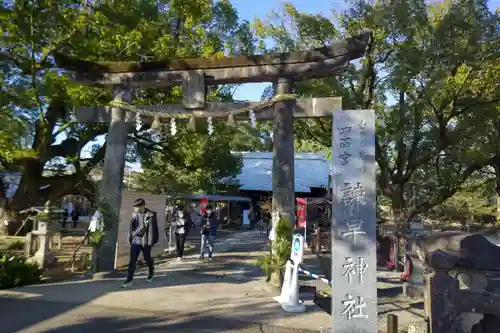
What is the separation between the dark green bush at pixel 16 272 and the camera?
7.80m

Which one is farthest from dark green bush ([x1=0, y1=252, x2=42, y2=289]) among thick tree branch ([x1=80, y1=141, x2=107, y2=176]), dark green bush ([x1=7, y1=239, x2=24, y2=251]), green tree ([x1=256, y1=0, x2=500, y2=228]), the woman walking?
green tree ([x1=256, y1=0, x2=500, y2=228])

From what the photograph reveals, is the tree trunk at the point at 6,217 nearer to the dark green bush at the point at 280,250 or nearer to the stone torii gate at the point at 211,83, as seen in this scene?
the stone torii gate at the point at 211,83

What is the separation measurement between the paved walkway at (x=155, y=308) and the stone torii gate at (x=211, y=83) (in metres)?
1.65

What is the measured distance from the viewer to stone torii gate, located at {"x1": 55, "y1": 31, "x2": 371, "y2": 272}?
8.98 m

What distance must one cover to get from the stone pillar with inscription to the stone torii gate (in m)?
3.17

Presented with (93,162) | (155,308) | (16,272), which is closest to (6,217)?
(93,162)

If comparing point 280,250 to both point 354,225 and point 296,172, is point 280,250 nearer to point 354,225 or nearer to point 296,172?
point 354,225

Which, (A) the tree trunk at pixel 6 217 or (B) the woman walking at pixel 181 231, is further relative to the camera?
(A) the tree trunk at pixel 6 217

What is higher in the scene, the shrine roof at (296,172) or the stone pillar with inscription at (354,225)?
the shrine roof at (296,172)

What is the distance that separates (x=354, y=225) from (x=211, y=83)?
5.77 meters

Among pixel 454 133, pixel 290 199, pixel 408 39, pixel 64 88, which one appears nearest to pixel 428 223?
pixel 454 133

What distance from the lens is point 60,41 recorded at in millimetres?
11570

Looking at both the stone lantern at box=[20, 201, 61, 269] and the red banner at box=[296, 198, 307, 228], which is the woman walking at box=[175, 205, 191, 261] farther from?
the red banner at box=[296, 198, 307, 228]

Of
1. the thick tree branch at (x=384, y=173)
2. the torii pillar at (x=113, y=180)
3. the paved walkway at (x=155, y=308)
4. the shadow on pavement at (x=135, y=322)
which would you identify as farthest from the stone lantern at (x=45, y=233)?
the thick tree branch at (x=384, y=173)
